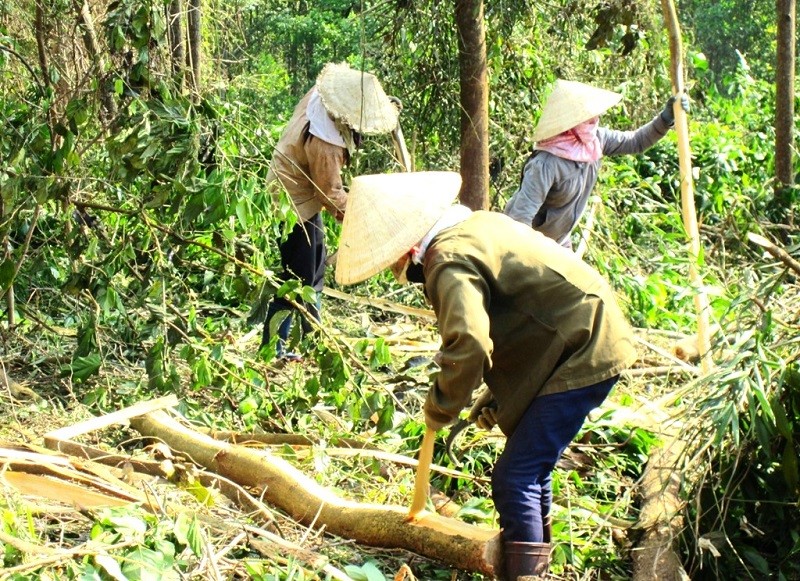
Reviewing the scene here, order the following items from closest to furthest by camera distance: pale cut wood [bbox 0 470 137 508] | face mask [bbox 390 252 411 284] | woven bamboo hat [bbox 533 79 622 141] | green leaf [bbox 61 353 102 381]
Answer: face mask [bbox 390 252 411 284]
pale cut wood [bbox 0 470 137 508]
green leaf [bbox 61 353 102 381]
woven bamboo hat [bbox 533 79 622 141]

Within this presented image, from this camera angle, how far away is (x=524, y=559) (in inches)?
123

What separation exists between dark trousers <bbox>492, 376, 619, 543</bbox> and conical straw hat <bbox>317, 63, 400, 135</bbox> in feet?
8.14

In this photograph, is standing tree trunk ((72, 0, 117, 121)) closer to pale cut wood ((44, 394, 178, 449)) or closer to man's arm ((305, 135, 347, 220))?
man's arm ((305, 135, 347, 220))

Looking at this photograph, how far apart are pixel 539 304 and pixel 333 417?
6.46 ft

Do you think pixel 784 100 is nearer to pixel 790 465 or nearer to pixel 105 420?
pixel 790 465

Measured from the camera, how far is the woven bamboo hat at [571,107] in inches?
203

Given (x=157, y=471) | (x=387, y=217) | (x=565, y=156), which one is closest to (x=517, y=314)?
(x=387, y=217)

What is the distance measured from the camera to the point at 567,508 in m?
3.79

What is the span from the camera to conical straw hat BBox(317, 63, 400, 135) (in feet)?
17.3

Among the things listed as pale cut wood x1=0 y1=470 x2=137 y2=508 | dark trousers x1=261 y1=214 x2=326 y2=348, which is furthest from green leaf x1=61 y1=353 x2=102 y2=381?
dark trousers x1=261 y1=214 x2=326 y2=348

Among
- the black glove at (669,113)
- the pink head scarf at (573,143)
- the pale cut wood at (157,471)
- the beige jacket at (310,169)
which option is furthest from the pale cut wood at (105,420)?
the black glove at (669,113)

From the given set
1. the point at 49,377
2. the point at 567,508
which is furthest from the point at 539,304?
the point at 49,377

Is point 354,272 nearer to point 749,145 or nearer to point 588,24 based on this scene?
point 588,24

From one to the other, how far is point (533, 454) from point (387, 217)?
861mm
